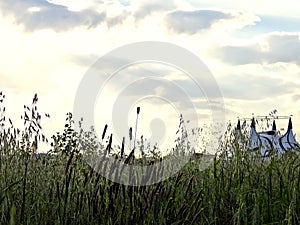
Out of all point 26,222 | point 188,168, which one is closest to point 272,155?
point 188,168

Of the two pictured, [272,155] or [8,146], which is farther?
[272,155]

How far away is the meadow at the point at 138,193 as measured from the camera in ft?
10.8

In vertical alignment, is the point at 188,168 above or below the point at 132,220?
above

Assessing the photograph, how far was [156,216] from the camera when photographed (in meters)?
3.33

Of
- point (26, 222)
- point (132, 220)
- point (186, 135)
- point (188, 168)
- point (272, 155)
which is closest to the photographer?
point (132, 220)

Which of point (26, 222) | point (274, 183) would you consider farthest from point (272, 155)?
point (26, 222)

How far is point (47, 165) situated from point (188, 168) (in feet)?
4.44

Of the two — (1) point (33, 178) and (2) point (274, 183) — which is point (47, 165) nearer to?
(1) point (33, 178)

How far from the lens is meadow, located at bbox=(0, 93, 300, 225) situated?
Answer: 10.8 ft

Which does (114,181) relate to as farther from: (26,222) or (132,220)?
(26,222)

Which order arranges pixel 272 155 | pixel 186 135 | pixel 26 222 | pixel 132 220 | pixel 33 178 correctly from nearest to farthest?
pixel 132 220
pixel 26 222
pixel 33 178
pixel 272 155
pixel 186 135

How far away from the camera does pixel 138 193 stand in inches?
134

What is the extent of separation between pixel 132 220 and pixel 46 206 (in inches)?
29.6

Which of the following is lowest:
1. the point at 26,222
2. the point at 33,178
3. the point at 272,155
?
the point at 26,222
